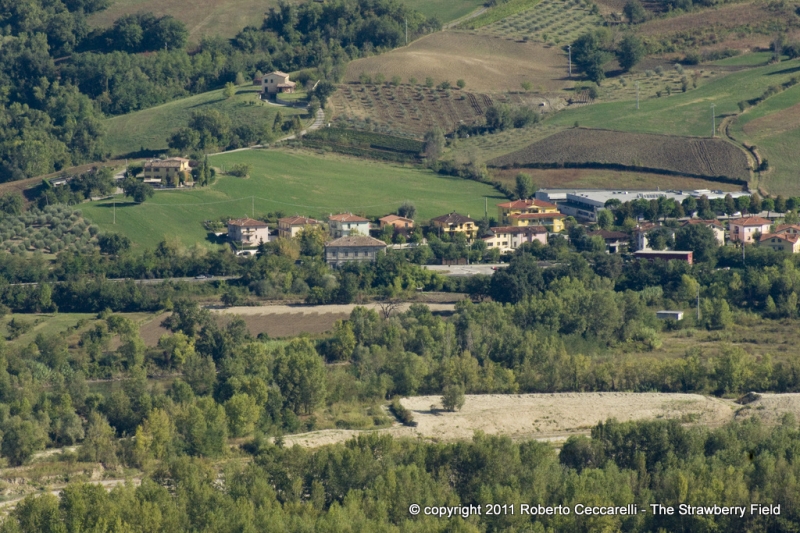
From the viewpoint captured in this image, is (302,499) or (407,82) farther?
(407,82)

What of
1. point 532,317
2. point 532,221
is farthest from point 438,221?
point 532,317

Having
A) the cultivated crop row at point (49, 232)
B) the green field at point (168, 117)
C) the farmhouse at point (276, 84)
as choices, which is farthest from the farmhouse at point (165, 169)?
the farmhouse at point (276, 84)

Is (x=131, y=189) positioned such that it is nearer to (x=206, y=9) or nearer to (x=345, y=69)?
(x=345, y=69)

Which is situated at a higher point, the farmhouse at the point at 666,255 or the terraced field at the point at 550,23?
the terraced field at the point at 550,23

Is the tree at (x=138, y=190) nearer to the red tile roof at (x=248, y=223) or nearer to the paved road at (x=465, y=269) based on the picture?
the red tile roof at (x=248, y=223)

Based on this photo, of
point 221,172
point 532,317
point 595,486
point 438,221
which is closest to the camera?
point 595,486

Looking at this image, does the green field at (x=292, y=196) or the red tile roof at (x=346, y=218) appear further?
the red tile roof at (x=346, y=218)

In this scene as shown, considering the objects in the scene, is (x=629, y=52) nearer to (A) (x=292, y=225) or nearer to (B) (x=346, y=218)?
(B) (x=346, y=218)
